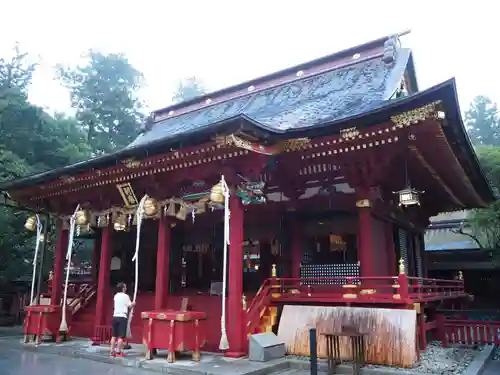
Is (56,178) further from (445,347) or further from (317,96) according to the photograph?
(445,347)

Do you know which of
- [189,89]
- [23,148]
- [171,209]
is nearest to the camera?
[171,209]

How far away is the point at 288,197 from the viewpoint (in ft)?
37.2

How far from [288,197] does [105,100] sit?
1209 inches

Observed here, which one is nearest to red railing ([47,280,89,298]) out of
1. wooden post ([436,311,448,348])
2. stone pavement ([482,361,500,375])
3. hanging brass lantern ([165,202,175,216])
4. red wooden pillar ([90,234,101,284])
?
red wooden pillar ([90,234,101,284])

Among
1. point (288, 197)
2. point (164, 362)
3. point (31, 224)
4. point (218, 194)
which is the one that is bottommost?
point (164, 362)

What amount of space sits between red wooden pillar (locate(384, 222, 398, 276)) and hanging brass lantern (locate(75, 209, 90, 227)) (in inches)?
337

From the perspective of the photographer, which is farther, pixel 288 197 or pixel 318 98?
pixel 318 98

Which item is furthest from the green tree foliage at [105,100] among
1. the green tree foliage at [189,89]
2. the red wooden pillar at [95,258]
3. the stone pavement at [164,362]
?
the stone pavement at [164,362]

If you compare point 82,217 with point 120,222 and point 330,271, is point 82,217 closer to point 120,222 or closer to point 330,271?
point 120,222

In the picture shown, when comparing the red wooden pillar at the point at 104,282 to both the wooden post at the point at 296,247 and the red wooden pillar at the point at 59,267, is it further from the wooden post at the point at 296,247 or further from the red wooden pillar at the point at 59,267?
the wooden post at the point at 296,247

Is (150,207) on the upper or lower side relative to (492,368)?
upper

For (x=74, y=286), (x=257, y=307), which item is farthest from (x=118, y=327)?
(x=74, y=286)

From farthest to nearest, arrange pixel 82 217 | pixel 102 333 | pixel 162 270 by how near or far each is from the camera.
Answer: pixel 82 217 → pixel 102 333 → pixel 162 270

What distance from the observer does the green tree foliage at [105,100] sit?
35.9m
